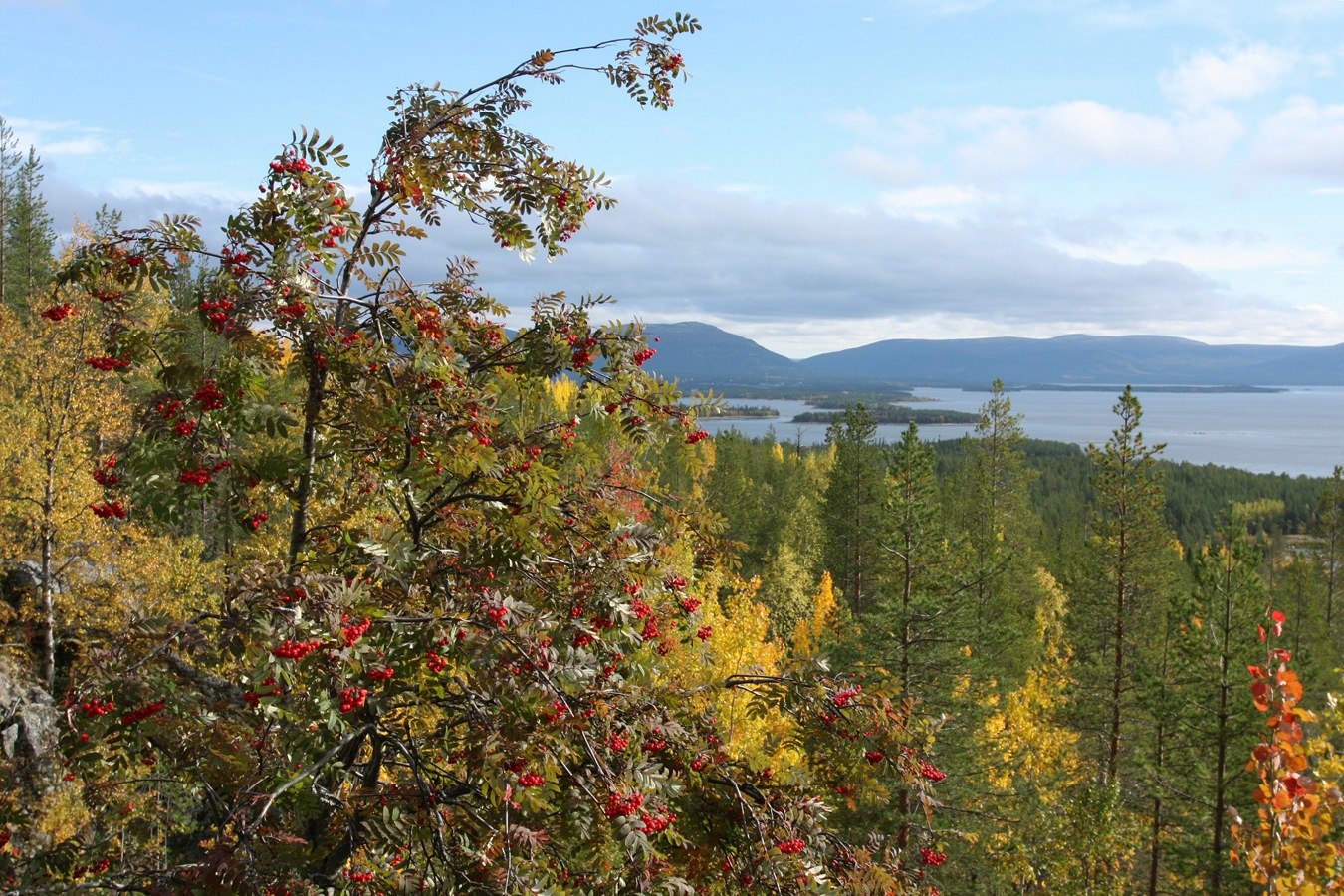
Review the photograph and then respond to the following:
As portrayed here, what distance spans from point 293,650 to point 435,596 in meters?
0.96

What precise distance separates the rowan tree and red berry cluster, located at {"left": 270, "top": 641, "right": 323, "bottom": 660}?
3 centimetres

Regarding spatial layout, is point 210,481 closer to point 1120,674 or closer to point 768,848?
point 768,848

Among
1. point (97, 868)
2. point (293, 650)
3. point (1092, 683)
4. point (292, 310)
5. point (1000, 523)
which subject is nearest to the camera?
point (293, 650)

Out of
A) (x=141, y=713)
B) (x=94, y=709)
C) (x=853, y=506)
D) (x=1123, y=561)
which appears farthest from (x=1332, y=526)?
(x=94, y=709)

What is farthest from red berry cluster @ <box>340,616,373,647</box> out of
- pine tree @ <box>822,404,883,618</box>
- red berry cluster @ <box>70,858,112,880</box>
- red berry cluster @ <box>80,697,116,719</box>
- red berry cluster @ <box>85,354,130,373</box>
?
pine tree @ <box>822,404,883,618</box>

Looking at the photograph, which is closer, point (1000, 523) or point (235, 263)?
point (235, 263)

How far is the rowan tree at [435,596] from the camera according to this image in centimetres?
321

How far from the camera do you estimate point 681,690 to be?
4.42m

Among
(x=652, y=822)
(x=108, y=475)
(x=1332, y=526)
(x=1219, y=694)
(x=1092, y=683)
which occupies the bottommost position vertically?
(x=1092, y=683)

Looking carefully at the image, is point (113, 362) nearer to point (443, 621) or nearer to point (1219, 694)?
point (443, 621)

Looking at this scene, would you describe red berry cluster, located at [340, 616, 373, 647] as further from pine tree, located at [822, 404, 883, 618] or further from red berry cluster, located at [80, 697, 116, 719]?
pine tree, located at [822, 404, 883, 618]

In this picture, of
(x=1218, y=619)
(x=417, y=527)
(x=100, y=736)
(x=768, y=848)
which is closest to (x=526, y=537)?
(x=417, y=527)

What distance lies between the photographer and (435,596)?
371cm

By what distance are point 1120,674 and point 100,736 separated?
24.2 metres
